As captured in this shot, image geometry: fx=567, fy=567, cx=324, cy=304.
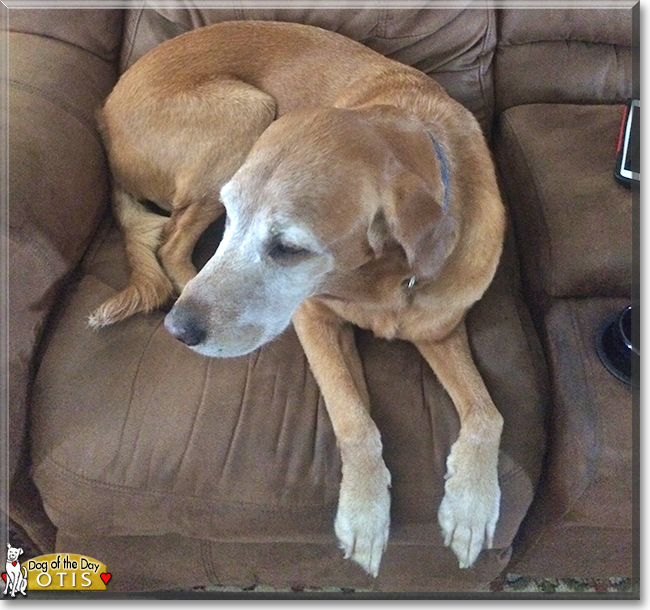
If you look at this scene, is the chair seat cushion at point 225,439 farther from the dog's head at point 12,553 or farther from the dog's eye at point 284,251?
the dog's eye at point 284,251

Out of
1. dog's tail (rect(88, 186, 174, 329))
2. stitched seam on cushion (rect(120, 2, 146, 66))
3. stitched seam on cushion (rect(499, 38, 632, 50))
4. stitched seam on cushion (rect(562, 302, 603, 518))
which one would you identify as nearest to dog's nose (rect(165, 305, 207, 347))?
dog's tail (rect(88, 186, 174, 329))

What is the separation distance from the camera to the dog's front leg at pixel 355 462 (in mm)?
1032

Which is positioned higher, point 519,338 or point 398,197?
point 398,197

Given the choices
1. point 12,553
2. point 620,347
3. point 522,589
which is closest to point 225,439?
point 12,553

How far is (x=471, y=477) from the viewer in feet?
3.44

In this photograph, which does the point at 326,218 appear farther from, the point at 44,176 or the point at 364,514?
the point at 44,176

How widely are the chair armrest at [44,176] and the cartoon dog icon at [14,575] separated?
228 mm

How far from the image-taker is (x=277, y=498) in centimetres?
104

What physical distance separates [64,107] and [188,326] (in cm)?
74

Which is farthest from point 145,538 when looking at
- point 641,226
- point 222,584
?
point 641,226

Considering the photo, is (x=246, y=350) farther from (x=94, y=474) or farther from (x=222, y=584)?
(x=222, y=584)

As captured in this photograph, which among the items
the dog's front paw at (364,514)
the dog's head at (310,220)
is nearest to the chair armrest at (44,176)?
the dog's head at (310,220)

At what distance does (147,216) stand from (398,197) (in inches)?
29.7

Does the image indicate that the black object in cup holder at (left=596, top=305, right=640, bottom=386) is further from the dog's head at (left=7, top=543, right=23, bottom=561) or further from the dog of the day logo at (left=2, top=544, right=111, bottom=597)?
the dog's head at (left=7, top=543, right=23, bottom=561)
